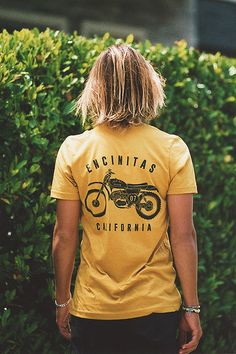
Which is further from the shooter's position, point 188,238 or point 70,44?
point 70,44

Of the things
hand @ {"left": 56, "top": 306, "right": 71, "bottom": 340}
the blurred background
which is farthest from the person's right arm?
the blurred background

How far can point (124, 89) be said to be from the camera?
2.91 metres

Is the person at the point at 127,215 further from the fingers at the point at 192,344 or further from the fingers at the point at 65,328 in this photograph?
the fingers at the point at 65,328

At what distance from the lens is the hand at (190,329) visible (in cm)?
297

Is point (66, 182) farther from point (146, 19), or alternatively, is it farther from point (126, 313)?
point (146, 19)

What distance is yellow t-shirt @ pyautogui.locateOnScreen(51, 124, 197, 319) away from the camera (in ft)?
9.35

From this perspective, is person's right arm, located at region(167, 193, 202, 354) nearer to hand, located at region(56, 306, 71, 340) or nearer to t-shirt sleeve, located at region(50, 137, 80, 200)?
t-shirt sleeve, located at region(50, 137, 80, 200)

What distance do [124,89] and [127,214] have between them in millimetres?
515

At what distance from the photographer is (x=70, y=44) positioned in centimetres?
435

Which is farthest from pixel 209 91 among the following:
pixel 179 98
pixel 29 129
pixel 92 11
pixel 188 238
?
pixel 92 11

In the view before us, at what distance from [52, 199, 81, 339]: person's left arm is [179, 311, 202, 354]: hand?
52 centimetres

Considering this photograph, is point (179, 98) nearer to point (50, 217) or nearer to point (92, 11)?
point (50, 217)

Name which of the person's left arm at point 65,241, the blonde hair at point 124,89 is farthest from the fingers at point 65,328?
the blonde hair at point 124,89

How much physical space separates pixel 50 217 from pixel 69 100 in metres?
0.73
